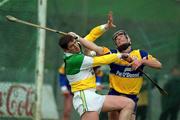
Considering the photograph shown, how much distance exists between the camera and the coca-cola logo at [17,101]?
44.2ft

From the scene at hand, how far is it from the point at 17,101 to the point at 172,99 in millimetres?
3166

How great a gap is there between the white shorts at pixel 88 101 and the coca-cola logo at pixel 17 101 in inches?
107

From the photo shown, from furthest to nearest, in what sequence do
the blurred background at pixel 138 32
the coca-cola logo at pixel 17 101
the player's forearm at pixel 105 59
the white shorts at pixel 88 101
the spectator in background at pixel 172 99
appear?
the spectator in background at pixel 172 99, the blurred background at pixel 138 32, the coca-cola logo at pixel 17 101, the white shorts at pixel 88 101, the player's forearm at pixel 105 59

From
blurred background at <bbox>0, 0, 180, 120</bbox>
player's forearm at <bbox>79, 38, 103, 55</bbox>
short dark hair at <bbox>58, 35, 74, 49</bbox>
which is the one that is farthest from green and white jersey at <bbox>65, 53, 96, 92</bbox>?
blurred background at <bbox>0, 0, 180, 120</bbox>

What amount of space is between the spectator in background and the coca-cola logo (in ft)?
9.25

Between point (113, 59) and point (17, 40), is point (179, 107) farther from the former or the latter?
point (113, 59)

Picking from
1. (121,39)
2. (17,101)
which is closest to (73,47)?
(121,39)

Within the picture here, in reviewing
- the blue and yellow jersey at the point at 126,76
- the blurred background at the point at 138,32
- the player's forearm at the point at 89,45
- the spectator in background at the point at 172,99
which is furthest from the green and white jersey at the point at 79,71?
the spectator in background at the point at 172,99

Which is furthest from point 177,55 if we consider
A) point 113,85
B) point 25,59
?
point 113,85

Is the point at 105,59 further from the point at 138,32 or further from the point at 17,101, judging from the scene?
the point at 138,32

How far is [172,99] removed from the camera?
15289mm

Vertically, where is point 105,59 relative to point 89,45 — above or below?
below

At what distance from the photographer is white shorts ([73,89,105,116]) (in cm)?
1072

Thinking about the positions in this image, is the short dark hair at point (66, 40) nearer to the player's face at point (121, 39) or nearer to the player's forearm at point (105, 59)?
the player's forearm at point (105, 59)
